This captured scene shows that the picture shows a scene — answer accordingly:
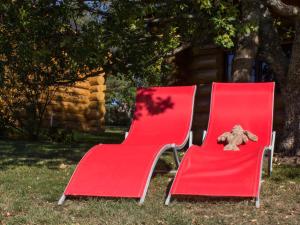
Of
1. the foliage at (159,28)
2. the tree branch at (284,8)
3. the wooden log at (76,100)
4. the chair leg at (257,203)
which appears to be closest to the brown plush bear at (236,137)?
the foliage at (159,28)

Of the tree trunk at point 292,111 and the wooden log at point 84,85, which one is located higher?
the tree trunk at point 292,111

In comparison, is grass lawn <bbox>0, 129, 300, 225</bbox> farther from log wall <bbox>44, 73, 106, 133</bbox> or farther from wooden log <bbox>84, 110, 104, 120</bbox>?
wooden log <bbox>84, 110, 104, 120</bbox>

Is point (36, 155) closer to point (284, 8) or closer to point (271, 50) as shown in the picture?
point (271, 50)

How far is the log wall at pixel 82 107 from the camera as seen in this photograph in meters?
18.2

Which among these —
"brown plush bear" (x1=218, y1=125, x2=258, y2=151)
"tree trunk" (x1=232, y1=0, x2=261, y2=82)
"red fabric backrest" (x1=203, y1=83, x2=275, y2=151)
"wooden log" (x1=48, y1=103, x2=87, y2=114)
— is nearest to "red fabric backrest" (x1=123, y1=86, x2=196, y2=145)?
"red fabric backrest" (x1=203, y1=83, x2=275, y2=151)

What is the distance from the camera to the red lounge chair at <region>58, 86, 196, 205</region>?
5.75 m

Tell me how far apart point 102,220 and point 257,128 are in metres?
3.14

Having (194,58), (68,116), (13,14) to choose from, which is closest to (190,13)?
(13,14)

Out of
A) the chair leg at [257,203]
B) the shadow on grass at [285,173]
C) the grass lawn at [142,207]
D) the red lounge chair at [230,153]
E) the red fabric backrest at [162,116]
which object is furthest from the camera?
the red fabric backrest at [162,116]

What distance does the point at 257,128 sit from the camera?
24.0ft

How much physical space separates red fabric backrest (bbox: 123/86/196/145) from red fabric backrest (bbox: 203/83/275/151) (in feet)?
1.10

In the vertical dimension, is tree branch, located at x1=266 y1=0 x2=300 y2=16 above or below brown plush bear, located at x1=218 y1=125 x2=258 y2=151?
above

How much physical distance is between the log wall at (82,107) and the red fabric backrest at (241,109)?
10.9 meters

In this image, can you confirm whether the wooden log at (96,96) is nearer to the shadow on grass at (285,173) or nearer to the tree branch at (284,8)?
the tree branch at (284,8)
